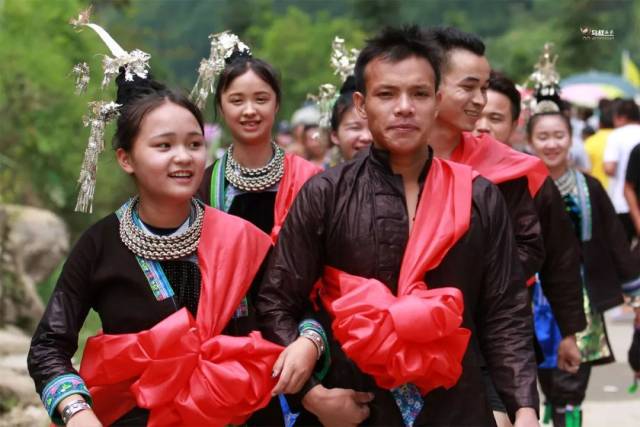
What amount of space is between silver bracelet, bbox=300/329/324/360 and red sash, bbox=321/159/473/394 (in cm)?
8

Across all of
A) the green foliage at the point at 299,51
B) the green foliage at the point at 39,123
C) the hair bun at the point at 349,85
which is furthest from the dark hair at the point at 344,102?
the green foliage at the point at 299,51

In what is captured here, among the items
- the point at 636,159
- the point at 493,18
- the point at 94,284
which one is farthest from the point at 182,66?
the point at 94,284

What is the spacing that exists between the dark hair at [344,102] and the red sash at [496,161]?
4.42ft

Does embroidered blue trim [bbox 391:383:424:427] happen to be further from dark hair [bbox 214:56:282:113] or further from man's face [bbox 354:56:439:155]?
dark hair [bbox 214:56:282:113]

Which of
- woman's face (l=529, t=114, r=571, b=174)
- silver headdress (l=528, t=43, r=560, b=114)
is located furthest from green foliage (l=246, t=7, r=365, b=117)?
woman's face (l=529, t=114, r=571, b=174)

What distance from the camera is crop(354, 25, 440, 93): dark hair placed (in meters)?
3.56

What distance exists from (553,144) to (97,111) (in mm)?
3173

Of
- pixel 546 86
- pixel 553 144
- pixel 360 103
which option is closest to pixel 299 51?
pixel 546 86

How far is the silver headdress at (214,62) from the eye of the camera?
188 inches

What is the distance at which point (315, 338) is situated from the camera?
Result: 3.45 meters

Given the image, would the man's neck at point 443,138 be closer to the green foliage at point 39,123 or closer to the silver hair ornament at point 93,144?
the silver hair ornament at point 93,144

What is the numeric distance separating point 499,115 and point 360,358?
2478mm

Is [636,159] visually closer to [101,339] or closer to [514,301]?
[514,301]

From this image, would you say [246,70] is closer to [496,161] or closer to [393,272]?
[496,161]
